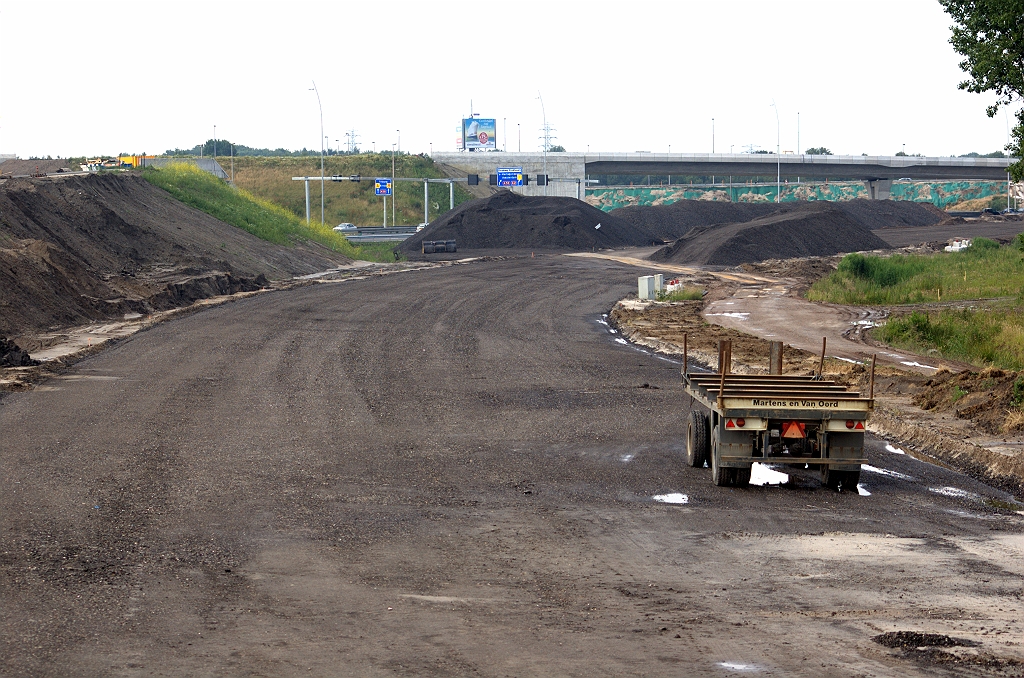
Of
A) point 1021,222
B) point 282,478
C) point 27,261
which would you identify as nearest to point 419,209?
point 1021,222

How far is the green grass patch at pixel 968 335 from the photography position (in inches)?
1025

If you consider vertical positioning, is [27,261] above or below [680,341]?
above

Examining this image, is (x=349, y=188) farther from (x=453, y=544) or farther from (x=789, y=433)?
(x=453, y=544)

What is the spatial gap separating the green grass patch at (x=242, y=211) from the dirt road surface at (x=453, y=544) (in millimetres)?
41803

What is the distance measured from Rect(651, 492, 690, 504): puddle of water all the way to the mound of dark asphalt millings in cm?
1808

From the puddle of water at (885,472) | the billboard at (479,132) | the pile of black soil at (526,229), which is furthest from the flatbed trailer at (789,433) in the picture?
the billboard at (479,132)

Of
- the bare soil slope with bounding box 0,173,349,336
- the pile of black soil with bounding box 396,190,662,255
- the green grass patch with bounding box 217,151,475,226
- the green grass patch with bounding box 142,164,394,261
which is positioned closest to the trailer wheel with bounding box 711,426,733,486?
the bare soil slope with bounding box 0,173,349,336

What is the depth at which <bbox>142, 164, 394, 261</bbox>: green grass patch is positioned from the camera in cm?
6344

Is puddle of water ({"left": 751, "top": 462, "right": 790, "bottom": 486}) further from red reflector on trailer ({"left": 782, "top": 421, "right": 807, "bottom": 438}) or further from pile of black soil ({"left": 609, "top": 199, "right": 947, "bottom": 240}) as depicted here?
pile of black soil ({"left": 609, "top": 199, "right": 947, "bottom": 240})

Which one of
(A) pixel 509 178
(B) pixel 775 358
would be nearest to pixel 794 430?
(B) pixel 775 358

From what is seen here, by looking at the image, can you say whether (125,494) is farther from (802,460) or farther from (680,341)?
(680,341)

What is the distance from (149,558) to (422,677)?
447 cm

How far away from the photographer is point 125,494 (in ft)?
45.5

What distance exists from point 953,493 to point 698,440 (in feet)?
11.6
